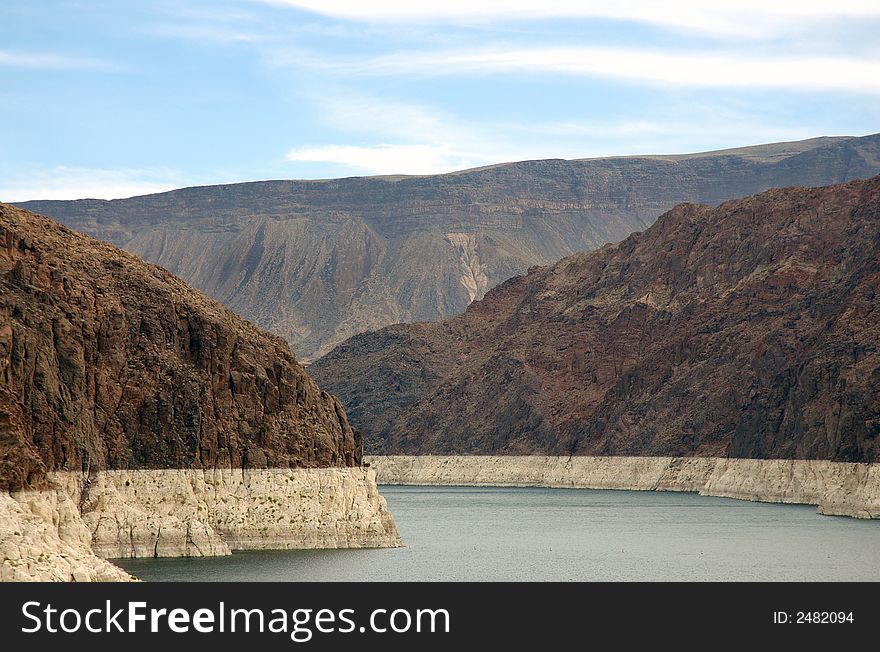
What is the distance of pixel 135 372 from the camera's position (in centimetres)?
9250

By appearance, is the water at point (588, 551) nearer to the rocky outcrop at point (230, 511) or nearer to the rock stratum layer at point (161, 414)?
the rocky outcrop at point (230, 511)

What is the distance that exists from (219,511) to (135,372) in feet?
27.4

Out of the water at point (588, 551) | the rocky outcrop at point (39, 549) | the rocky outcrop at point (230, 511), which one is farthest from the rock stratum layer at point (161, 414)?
the rocky outcrop at point (39, 549)

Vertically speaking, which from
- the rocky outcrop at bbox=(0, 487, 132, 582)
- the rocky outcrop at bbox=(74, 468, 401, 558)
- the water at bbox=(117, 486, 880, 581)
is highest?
the rocky outcrop at bbox=(0, 487, 132, 582)

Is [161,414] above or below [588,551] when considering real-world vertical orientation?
above

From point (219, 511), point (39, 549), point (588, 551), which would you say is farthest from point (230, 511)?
point (588, 551)

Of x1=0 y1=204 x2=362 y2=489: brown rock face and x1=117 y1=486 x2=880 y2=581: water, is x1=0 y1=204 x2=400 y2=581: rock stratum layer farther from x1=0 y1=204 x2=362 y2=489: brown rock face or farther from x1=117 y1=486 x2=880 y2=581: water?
x1=117 y1=486 x2=880 y2=581: water

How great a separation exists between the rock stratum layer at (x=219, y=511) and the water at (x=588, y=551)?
0.96m

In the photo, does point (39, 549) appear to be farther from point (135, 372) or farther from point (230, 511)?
point (135, 372)

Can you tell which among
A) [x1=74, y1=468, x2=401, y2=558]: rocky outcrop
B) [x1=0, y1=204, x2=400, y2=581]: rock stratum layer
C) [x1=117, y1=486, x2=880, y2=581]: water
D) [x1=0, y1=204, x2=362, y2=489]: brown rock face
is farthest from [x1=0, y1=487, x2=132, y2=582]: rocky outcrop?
[x1=74, y1=468, x2=401, y2=558]: rocky outcrop

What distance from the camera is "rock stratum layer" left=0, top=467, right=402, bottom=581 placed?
83938 mm

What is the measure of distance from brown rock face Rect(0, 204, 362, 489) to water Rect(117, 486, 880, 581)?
6.14 metres

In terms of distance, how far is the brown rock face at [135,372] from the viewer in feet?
273
